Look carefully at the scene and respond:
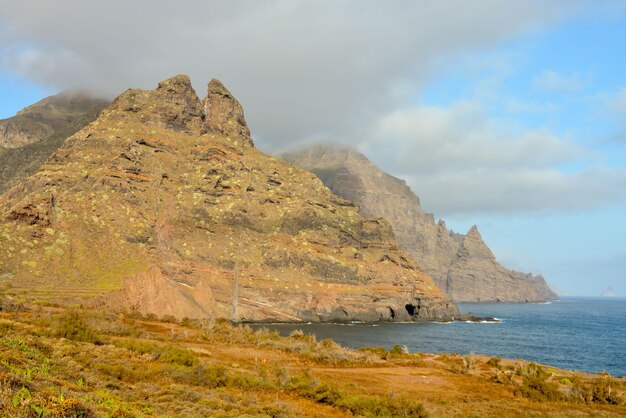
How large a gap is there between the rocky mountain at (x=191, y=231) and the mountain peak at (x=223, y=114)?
0.67 m

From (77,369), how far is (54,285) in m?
74.9

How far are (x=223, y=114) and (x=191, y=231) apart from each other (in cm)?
5724

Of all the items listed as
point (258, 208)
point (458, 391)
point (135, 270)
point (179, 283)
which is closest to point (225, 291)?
point (179, 283)

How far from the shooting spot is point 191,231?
116125mm

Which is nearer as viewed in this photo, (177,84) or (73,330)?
(73,330)

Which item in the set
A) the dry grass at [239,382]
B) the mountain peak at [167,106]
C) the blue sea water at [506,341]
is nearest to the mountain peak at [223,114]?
the mountain peak at [167,106]

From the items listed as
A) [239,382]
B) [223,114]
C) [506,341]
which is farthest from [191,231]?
[239,382]

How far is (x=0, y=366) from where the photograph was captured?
13461 mm

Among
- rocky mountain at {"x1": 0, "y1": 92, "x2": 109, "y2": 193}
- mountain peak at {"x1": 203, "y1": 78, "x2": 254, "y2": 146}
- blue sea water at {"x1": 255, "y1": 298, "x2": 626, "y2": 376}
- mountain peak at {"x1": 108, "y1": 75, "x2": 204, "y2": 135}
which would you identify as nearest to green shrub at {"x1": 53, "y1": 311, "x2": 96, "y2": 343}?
blue sea water at {"x1": 255, "y1": 298, "x2": 626, "y2": 376}

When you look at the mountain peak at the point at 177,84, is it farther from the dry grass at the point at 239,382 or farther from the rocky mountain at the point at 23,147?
the dry grass at the point at 239,382

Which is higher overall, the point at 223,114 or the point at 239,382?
the point at 223,114

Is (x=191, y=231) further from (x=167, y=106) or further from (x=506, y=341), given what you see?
(x=506, y=341)

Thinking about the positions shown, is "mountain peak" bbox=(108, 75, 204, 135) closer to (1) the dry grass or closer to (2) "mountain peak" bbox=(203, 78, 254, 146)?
(2) "mountain peak" bbox=(203, 78, 254, 146)

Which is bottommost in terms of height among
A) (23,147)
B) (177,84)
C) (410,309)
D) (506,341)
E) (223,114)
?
(506,341)
